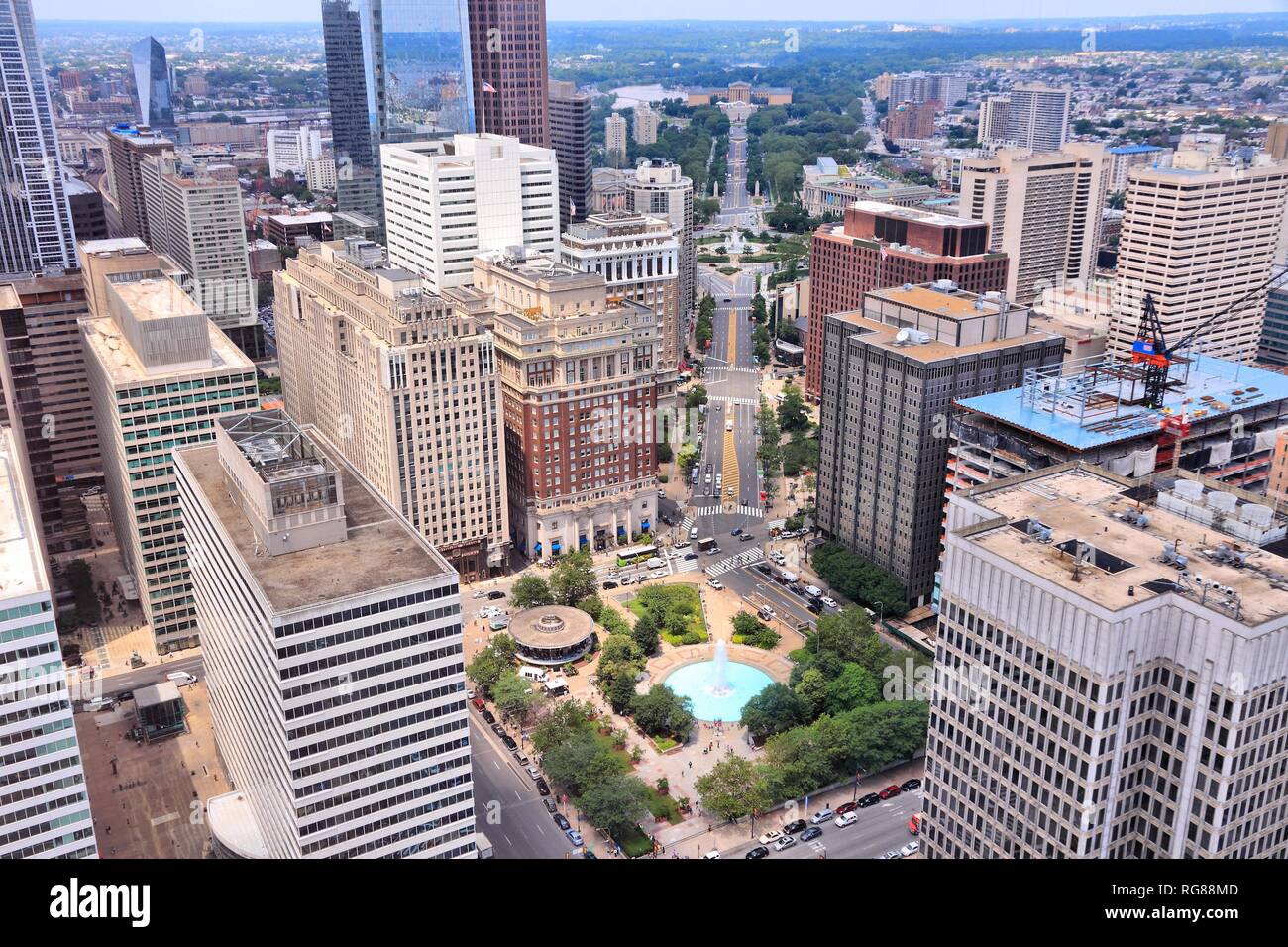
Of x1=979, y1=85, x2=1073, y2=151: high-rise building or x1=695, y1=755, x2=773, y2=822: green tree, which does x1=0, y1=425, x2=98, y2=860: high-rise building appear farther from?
x1=979, y1=85, x2=1073, y2=151: high-rise building

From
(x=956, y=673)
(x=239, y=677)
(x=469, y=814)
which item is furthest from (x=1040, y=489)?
(x=239, y=677)

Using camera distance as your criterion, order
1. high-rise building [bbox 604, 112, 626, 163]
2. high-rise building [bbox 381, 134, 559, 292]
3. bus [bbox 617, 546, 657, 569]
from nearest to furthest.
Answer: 1. bus [bbox 617, 546, 657, 569]
2. high-rise building [bbox 381, 134, 559, 292]
3. high-rise building [bbox 604, 112, 626, 163]

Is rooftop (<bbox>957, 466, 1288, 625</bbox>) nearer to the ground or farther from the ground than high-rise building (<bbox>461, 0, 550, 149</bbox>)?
nearer to the ground

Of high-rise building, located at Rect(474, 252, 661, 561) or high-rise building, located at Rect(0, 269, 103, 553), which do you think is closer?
high-rise building, located at Rect(0, 269, 103, 553)

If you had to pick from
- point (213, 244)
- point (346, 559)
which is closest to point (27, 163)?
point (213, 244)

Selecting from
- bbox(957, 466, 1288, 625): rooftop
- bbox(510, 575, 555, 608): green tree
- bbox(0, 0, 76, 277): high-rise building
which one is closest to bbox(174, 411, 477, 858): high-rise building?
bbox(957, 466, 1288, 625): rooftop

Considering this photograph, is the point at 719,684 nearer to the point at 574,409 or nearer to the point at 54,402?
the point at 574,409
